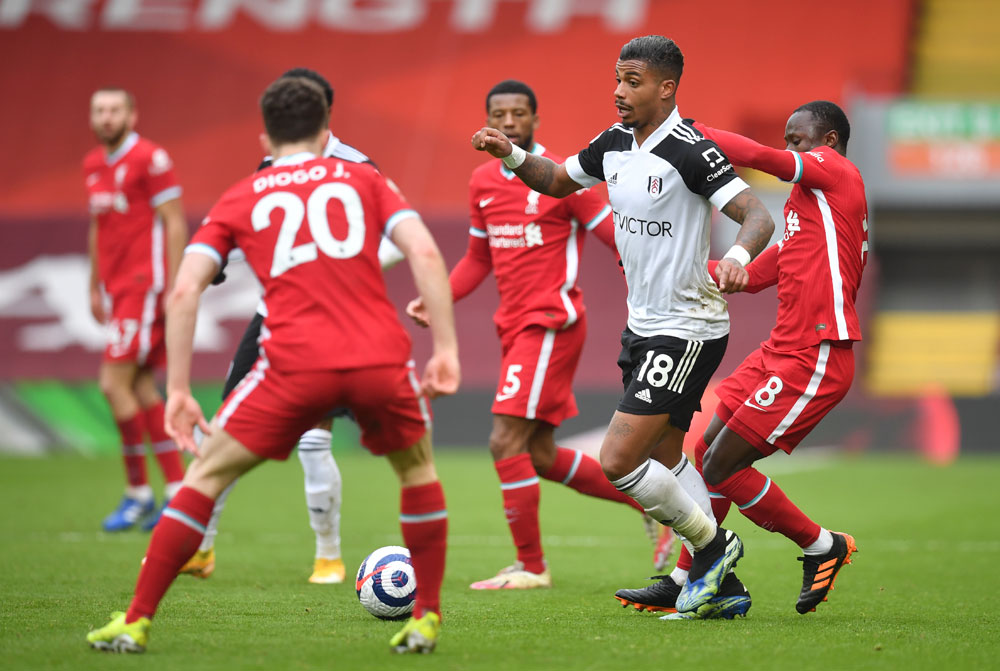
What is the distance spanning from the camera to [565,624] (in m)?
5.18

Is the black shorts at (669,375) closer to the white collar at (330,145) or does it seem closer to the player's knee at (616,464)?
the player's knee at (616,464)

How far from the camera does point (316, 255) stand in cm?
429

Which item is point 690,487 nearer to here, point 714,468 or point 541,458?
point 714,468

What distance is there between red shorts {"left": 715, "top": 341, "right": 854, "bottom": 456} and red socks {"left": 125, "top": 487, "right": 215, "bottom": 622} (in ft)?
7.98

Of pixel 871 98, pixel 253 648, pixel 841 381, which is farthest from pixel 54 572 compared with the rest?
pixel 871 98

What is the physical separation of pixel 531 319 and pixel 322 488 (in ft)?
4.64

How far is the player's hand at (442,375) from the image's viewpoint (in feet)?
13.7

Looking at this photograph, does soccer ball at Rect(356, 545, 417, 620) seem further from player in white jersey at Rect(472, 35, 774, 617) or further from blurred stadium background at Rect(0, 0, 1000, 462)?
blurred stadium background at Rect(0, 0, 1000, 462)

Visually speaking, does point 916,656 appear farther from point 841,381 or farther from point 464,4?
point 464,4

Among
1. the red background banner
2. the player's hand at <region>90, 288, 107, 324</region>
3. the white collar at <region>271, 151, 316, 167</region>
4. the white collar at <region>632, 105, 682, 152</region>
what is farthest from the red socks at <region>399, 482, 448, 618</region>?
the red background banner

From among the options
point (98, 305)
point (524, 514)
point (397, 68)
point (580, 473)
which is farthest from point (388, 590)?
point (397, 68)

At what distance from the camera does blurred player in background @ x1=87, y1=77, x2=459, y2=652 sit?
425 cm

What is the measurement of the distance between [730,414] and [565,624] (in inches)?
50.5

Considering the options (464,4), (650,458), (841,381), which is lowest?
(650,458)
